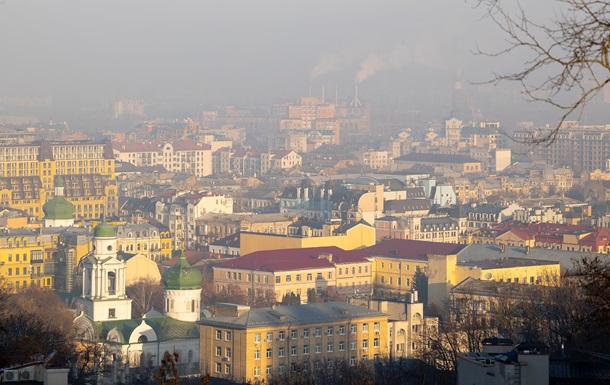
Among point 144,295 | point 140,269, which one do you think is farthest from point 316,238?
point 144,295

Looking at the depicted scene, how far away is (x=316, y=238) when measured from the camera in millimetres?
46781

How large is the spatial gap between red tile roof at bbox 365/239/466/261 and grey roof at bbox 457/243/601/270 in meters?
0.34

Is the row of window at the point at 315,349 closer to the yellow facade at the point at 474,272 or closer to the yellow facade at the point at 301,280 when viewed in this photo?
the yellow facade at the point at 474,272

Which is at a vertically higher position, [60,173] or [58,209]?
[60,173]

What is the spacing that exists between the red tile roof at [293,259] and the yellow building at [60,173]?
1998cm

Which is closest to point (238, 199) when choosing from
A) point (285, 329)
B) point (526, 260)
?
point (526, 260)

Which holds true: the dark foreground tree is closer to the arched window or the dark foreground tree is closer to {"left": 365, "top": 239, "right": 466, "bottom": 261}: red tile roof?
the arched window

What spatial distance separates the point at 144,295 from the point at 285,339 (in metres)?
9.03

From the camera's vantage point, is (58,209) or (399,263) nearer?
(399,263)

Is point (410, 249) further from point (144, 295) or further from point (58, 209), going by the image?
point (58, 209)

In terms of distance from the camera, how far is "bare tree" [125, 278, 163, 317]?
35.7m

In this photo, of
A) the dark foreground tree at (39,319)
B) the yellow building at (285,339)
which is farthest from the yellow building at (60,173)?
the yellow building at (285,339)

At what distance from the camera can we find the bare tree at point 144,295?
3572 centimetres

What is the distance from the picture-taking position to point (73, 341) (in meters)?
27.6
